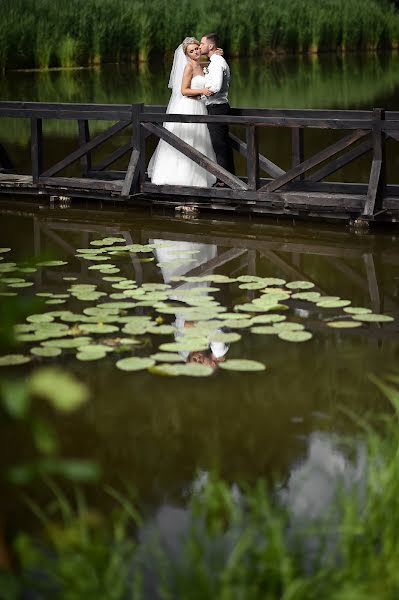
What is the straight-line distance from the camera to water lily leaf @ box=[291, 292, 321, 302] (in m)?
7.29

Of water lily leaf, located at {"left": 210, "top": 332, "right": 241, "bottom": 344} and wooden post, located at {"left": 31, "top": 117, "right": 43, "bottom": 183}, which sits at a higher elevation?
wooden post, located at {"left": 31, "top": 117, "right": 43, "bottom": 183}

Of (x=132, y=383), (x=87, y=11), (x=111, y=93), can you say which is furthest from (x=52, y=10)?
(x=132, y=383)

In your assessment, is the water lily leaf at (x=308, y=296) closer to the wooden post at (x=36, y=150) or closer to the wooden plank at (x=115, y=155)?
the wooden plank at (x=115, y=155)

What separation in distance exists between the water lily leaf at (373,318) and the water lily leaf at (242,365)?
3.54 feet

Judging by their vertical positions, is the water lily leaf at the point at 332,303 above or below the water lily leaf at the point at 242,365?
above

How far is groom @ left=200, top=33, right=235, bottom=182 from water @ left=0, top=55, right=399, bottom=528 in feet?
2.88

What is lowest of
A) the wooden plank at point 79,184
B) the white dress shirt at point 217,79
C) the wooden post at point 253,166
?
the wooden plank at point 79,184

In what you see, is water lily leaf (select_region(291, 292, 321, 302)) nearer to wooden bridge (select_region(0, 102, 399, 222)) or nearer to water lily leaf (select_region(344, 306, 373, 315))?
water lily leaf (select_region(344, 306, 373, 315))

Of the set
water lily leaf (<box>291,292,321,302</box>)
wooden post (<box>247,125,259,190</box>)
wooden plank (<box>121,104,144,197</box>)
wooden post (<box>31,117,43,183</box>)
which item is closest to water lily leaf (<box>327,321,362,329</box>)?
water lily leaf (<box>291,292,321,302</box>)

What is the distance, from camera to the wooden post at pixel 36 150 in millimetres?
11906

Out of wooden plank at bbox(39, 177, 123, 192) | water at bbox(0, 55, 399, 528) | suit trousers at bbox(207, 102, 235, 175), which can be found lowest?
water at bbox(0, 55, 399, 528)

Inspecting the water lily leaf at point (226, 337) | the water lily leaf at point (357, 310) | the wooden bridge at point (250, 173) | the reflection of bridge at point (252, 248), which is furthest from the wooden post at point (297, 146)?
the water lily leaf at point (226, 337)

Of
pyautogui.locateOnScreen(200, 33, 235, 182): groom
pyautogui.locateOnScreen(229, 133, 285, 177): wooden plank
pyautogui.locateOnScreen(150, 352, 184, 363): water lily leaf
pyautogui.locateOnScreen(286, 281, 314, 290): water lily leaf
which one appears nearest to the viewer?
pyautogui.locateOnScreen(150, 352, 184, 363): water lily leaf

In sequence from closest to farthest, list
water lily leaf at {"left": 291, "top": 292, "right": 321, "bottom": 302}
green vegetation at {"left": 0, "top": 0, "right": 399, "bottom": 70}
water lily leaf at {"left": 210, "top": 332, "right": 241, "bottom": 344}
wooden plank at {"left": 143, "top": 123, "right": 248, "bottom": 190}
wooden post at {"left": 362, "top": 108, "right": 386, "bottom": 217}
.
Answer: water lily leaf at {"left": 210, "top": 332, "right": 241, "bottom": 344} → water lily leaf at {"left": 291, "top": 292, "right": 321, "bottom": 302} → wooden post at {"left": 362, "top": 108, "right": 386, "bottom": 217} → wooden plank at {"left": 143, "top": 123, "right": 248, "bottom": 190} → green vegetation at {"left": 0, "top": 0, "right": 399, "bottom": 70}
